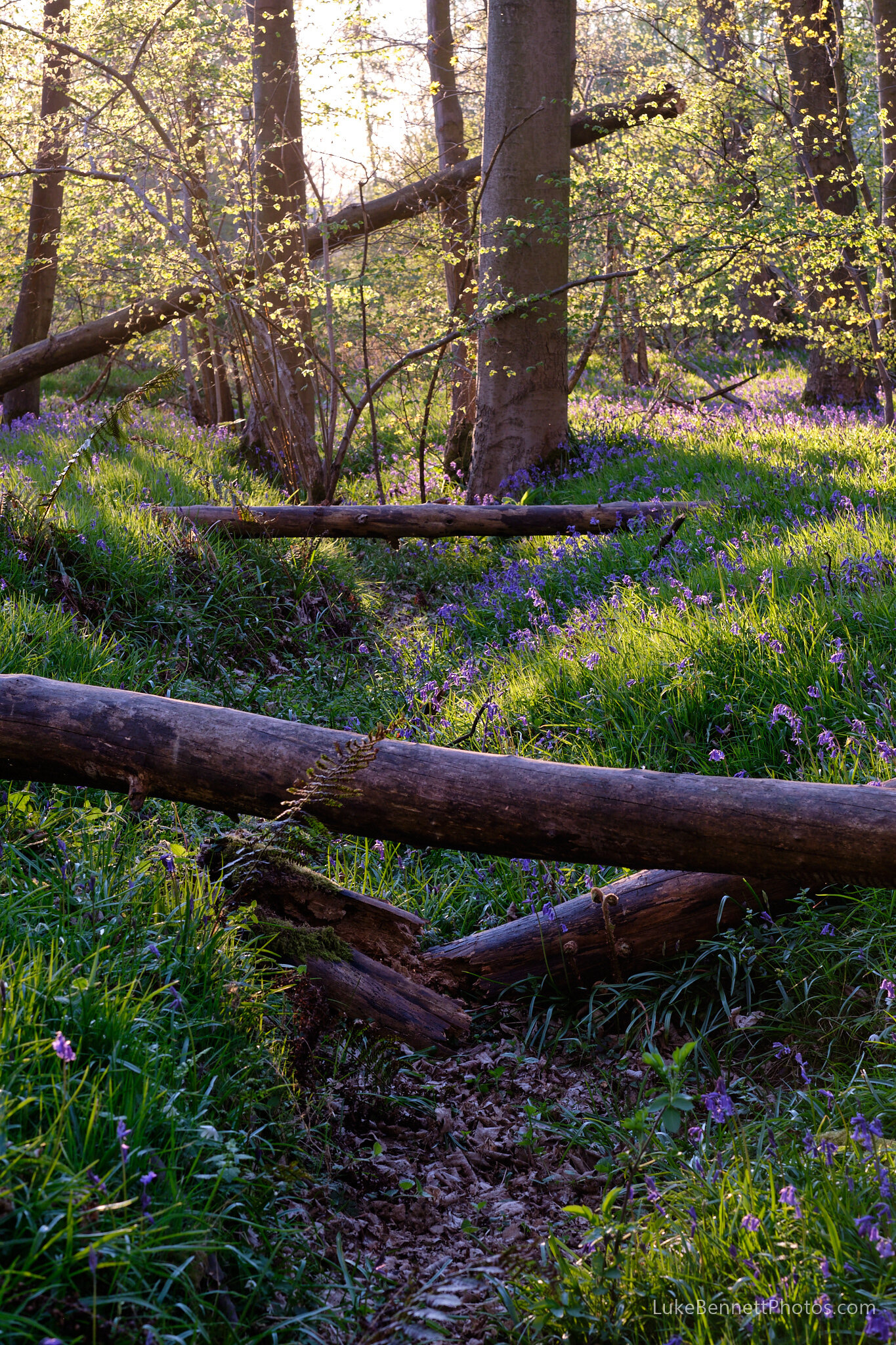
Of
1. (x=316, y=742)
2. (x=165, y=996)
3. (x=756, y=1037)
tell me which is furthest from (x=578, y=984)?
(x=165, y=996)

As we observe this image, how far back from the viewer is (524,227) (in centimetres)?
901

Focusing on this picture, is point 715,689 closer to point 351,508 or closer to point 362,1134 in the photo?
point 362,1134

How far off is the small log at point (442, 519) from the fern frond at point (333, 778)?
457cm

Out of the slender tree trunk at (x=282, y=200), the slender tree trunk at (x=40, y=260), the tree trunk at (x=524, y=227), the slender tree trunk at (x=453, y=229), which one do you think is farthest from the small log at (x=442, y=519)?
the slender tree trunk at (x=40, y=260)

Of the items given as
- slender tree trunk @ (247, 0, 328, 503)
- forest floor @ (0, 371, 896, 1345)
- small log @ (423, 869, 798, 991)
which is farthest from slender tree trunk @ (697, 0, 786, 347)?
small log @ (423, 869, 798, 991)

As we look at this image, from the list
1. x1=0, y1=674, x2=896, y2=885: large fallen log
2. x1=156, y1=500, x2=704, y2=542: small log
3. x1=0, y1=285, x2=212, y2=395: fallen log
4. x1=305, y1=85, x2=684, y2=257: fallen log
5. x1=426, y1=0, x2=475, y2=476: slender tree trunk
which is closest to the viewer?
x1=0, y1=674, x2=896, y2=885: large fallen log

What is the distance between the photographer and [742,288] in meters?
20.0

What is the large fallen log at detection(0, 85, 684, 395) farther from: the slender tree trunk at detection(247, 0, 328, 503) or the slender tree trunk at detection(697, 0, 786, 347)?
the slender tree trunk at detection(697, 0, 786, 347)

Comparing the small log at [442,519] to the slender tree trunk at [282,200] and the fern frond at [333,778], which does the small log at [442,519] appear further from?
the fern frond at [333,778]

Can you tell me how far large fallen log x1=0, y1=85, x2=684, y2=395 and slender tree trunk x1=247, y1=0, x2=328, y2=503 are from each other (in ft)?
1.79

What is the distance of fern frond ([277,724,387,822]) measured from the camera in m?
2.73

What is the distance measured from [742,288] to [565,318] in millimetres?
12859

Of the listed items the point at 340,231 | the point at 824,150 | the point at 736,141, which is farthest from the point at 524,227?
the point at 736,141

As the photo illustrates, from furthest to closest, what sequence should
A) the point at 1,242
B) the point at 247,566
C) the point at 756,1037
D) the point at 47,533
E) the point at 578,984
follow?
1. the point at 1,242
2. the point at 247,566
3. the point at 47,533
4. the point at 578,984
5. the point at 756,1037
